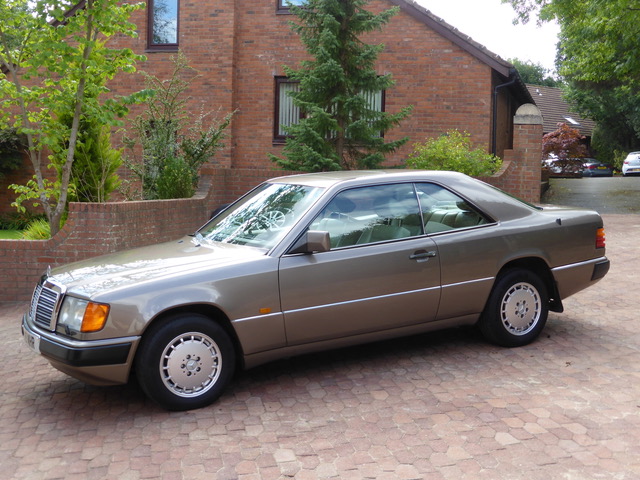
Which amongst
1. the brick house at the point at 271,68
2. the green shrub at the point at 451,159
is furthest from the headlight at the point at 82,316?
the brick house at the point at 271,68

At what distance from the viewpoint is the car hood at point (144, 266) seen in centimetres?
496

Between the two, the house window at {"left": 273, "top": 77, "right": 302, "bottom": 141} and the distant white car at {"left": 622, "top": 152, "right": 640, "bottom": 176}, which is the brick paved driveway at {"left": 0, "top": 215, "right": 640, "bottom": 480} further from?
the distant white car at {"left": 622, "top": 152, "right": 640, "bottom": 176}

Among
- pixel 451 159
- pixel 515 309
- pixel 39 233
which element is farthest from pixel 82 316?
pixel 451 159

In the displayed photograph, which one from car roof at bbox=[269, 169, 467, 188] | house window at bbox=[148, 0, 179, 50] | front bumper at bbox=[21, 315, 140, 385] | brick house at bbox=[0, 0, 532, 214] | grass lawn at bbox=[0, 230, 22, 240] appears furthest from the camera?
house window at bbox=[148, 0, 179, 50]

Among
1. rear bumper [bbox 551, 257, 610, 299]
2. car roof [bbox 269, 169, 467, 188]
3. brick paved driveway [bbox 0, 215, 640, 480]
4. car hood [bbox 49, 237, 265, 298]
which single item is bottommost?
brick paved driveway [bbox 0, 215, 640, 480]

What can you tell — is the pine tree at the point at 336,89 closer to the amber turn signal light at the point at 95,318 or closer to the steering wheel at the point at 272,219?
the steering wheel at the point at 272,219

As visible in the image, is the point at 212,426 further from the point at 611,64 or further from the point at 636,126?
the point at 636,126

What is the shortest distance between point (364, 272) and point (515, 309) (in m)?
1.59

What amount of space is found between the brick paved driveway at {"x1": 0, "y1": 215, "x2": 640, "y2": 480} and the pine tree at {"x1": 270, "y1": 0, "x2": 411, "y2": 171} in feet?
23.1

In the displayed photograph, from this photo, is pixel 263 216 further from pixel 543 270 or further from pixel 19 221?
pixel 19 221

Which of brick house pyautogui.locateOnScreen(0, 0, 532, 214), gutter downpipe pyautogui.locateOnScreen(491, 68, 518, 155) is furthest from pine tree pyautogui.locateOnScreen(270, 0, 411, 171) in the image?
gutter downpipe pyautogui.locateOnScreen(491, 68, 518, 155)

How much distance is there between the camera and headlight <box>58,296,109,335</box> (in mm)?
4727

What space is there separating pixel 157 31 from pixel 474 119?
8128 mm

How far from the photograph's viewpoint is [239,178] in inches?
547
